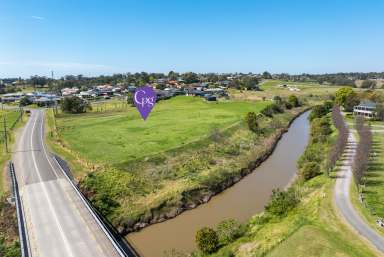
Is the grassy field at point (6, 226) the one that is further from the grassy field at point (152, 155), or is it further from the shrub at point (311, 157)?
the shrub at point (311, 157)

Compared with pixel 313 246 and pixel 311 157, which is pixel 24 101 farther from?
pixel 313 246

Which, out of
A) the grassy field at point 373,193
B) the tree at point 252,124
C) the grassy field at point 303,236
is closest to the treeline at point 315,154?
the grassy field at point 373,193

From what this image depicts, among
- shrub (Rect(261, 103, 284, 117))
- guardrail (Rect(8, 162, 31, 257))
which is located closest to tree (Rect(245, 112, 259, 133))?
shrub (Rect(261, 103, 284, 117))

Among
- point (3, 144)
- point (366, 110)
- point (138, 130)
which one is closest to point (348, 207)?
point (138, 130)

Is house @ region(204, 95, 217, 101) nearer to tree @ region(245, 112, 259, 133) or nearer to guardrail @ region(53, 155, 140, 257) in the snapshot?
tree @ region(245, 112, 259, 133)

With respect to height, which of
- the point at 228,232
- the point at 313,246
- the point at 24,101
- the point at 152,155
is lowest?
the point at 228,232

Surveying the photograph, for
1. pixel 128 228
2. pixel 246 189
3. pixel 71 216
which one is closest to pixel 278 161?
pixel 246 189

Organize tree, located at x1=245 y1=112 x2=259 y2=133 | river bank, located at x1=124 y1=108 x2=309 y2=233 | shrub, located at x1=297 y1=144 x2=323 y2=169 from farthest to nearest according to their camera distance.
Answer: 1. tree, located at x1=245 y1=112 x2=259 y2=133
2. shrub, located at x1=297 y1=144 x2=323 y2=169
3. river bank, located at x1=124 y1=108 x2=309 y2=233
